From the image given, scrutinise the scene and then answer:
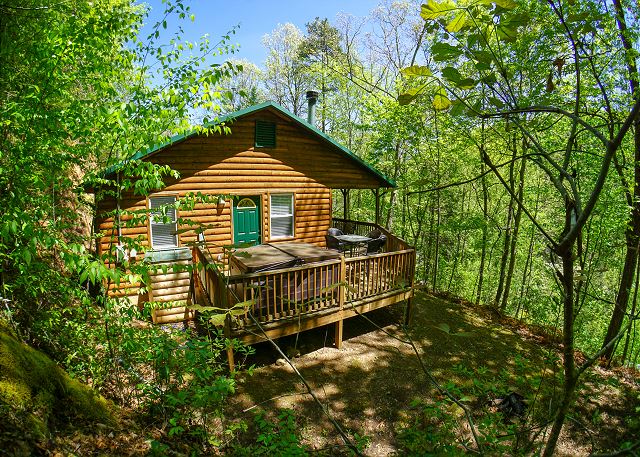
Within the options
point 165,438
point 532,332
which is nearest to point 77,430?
point 165,438

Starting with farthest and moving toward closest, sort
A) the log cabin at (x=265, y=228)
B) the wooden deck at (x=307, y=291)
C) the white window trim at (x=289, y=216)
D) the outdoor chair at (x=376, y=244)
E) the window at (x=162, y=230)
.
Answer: the white window trim at (x=289, y=216) → the outdoor chair at (x=376, y=244) → the window at (x=162, y=230) → the log cabin at (x=265, y=228) → the wooden deck at (x=307, y=291)

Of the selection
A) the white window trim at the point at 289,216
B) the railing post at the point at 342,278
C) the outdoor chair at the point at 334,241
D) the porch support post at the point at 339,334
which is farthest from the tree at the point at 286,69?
the porch support post at the point at 339,334

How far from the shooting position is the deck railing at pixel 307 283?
6.15 meters

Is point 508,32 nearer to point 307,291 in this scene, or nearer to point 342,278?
point 307,291

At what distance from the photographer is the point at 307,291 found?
6.18m

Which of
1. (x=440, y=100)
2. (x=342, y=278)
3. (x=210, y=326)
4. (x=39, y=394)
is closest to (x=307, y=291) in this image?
(x=342, y=278)

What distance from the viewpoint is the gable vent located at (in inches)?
390

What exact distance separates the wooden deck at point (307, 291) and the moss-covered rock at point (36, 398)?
2.40 metres

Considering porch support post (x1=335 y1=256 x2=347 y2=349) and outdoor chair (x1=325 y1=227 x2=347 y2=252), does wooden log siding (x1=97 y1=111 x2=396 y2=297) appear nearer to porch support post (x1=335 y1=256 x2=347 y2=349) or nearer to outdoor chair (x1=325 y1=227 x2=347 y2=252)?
outdoor chair (x1=325 y1=227 x2=347 y2=252)

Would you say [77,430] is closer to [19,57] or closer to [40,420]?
[40,420]

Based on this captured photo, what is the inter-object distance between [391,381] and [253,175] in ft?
21.7

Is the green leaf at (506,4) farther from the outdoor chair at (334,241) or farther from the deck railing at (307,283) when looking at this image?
the outdoor chair at (334,241)

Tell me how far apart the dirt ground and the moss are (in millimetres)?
1697

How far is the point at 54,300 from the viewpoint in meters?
4.87
